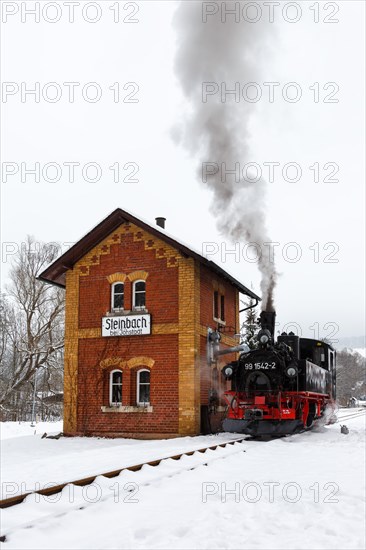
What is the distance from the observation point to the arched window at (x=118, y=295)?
1738 centimetres

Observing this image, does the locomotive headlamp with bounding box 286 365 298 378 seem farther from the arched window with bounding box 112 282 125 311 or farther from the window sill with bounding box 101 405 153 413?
the arched window with bounding box 112 282 125 311

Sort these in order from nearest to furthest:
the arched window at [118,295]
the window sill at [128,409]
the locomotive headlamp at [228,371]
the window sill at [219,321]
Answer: the locomotive headlamp at [228,371] < the window sill at [128,409] < the arched window at [118,295] < the window sill at [219,321]

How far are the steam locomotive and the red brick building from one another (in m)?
1.51

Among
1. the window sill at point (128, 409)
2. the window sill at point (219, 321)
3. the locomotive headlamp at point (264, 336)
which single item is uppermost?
the window sill at point (219, 321)

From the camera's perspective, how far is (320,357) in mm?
18484

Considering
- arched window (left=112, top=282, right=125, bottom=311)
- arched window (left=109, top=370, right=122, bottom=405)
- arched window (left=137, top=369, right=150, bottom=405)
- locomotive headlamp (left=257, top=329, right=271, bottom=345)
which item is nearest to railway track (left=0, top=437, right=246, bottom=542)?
locomotive headlamp (left=257, top=329, right=271, bottom=345)

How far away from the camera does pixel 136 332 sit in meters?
16.5

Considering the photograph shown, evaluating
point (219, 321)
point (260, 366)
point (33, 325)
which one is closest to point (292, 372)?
point (260, 366)

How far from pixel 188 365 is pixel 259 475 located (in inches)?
298

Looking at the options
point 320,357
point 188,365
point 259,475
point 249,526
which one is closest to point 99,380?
point 188,365

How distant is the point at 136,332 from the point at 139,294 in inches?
46.7

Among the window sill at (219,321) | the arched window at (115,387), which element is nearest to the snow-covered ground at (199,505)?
the arched window at (115,387)

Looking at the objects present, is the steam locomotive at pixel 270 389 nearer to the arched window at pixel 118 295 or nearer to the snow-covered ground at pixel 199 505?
the snow-covered ground at pixel 199 505

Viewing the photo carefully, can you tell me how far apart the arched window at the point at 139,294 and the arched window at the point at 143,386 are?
6.23ft
